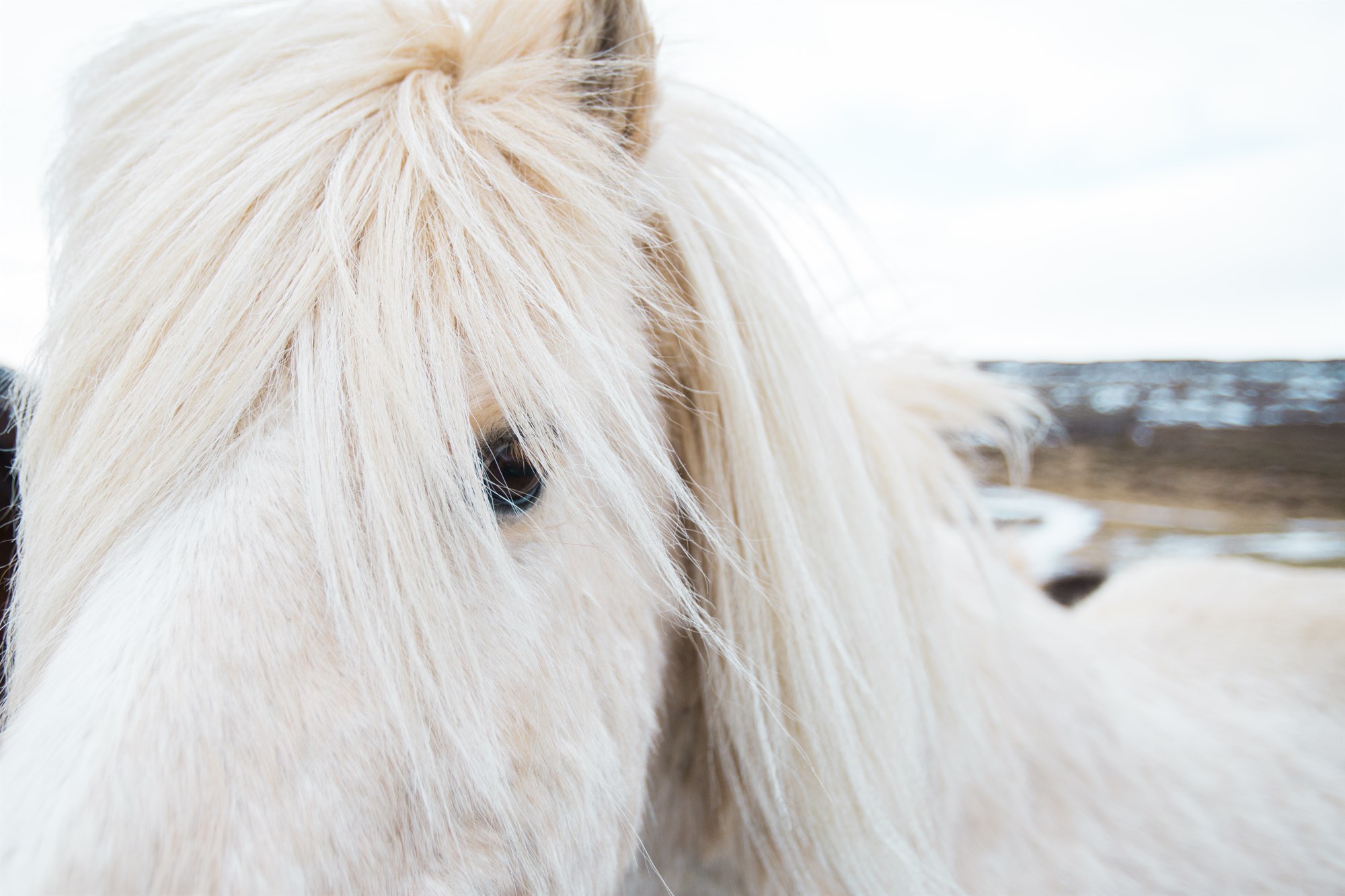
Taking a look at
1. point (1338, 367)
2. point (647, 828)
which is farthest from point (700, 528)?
point (1338, 367)

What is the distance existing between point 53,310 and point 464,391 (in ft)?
1.55

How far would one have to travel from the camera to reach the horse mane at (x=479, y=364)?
555 mm

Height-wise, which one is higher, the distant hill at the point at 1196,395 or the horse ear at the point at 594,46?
the horse ear at the point at 594,46

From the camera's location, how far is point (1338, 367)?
4.52 metres

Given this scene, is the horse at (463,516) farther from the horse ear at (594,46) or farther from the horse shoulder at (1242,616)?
the horse shoulder at (1242,616)

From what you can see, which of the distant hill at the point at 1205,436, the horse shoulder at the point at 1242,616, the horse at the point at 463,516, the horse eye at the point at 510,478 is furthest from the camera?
the distant hill at the point at 1205,436

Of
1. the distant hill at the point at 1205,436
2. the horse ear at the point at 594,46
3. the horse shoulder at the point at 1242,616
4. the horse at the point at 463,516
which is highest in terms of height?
the horse ear at the point at 594,46

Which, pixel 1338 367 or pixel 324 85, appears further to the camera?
pixel 1338 367

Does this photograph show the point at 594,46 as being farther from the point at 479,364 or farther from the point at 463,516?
the point at 463,516

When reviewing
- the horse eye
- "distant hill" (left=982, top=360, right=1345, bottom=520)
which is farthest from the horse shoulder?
"distant hill" (left=982, top=360, right=1345, bottom=520)

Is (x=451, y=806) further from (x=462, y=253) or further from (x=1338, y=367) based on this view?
(x=1338, y=367)

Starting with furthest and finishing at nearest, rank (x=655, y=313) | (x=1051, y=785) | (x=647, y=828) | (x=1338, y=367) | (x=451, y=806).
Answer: (x=1338, y=367), (x=1051, y=785), (x=647, y=828), (x=655, y=313), (x=451, y=806)

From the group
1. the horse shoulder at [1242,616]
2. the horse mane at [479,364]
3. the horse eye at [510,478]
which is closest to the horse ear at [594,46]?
the horse mane at [479,364]

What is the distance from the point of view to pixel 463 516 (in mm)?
569
